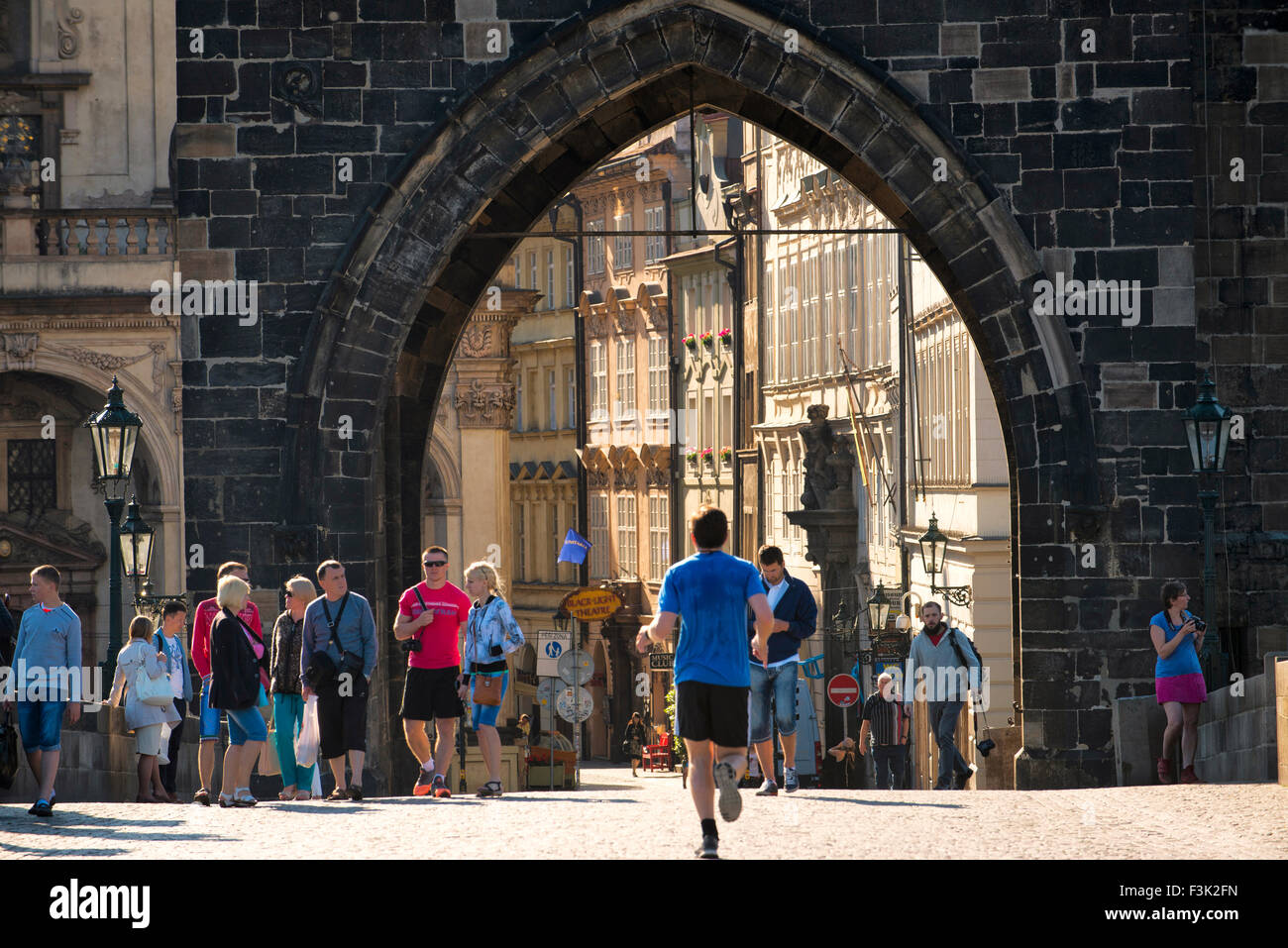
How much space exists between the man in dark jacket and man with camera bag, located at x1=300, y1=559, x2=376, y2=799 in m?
2.18

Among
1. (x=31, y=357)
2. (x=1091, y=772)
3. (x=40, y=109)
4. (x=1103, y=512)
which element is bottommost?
(x=1091, y=772)

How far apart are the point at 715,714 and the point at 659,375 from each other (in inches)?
1628

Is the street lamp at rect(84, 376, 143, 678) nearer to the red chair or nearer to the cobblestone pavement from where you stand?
the cobblestone pavement

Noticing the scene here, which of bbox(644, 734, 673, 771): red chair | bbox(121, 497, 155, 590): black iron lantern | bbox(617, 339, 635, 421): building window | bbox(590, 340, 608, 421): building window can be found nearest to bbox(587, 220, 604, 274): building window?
bbox(590, 340, 608, 421): building window

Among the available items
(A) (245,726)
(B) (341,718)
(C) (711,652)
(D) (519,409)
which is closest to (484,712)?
(B) (341,718)

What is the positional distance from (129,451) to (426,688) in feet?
14.4

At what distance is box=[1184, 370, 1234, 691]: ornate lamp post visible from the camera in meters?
16.0

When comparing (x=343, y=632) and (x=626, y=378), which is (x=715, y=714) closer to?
(x=343, y=632)

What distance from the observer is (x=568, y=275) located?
55469 millimetres

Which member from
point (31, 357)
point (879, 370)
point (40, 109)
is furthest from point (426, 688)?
point (879, 370)

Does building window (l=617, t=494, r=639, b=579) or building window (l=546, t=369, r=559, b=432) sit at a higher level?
building window (l=546, t=369, r=559, b=432)

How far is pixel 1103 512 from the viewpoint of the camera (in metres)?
16.4

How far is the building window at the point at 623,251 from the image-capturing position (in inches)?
2060
